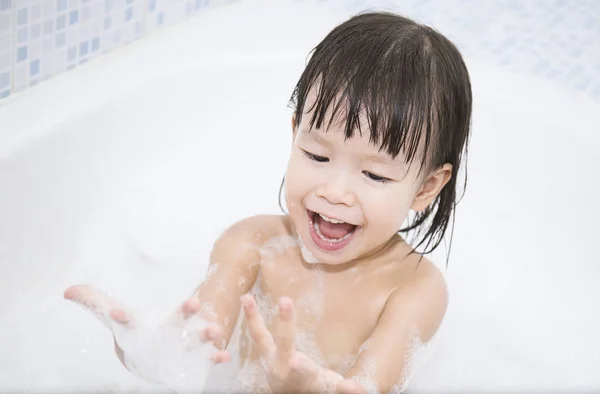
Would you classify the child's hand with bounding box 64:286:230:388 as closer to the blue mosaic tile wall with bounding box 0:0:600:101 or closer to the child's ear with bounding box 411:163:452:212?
the child's ear with bounding box 411:163:452:212

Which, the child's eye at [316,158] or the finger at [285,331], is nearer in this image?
the finger at [285,331]

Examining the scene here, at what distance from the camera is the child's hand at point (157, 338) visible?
1.01m

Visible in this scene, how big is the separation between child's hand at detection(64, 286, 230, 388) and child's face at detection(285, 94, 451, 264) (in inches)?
7.4

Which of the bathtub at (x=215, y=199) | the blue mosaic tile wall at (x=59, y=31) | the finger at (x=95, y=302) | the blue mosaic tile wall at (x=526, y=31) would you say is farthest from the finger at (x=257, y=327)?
the blue mosaic tile wall at (x=526, y=31)

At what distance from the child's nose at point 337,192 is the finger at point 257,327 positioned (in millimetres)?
160

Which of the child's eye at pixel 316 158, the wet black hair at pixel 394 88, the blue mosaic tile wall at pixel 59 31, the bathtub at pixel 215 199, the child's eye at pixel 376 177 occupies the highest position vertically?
the wet black hair at pixel 394 88

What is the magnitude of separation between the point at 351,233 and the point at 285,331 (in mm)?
213

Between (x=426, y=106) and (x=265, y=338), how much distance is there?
33 centimetres

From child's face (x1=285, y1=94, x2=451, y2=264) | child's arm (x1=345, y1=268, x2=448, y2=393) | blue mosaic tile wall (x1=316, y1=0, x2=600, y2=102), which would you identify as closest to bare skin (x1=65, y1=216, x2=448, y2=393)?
child's arm (x1=345, y1=268, x2=448, y2=393)

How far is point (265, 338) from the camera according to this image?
1.00 metres

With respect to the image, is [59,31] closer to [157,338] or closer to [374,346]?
[157,338]

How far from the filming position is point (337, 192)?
106 cm

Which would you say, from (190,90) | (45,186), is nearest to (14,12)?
(45,186)

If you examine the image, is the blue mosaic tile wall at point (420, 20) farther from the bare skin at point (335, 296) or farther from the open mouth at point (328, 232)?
the open mouth at point (328, 232)
